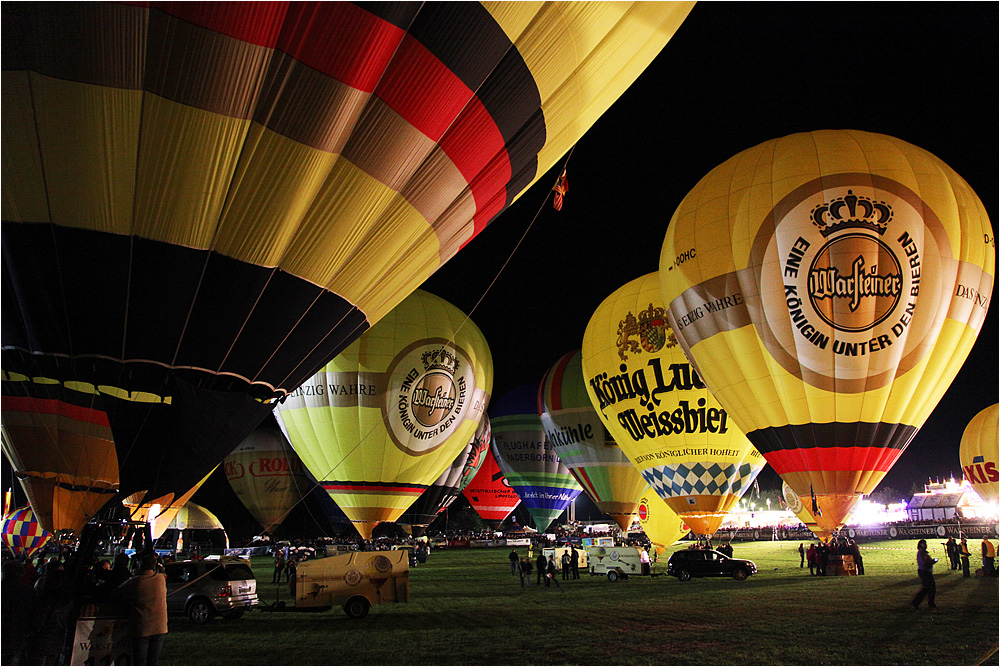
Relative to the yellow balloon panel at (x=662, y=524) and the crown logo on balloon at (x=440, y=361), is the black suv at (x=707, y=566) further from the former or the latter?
the crown logo on balloon at (x=440, y=361)

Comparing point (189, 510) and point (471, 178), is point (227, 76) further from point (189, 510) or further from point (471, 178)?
point (189, 510)

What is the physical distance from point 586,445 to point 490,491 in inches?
645

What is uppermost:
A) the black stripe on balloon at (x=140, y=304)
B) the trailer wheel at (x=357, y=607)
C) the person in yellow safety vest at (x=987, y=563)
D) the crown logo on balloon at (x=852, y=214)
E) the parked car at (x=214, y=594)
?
the crown logo on balloon at (x=852, y=214)

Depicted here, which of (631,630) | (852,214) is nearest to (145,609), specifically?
(631,630)

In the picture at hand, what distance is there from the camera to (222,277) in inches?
209

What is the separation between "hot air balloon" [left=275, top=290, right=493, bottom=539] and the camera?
1409cm

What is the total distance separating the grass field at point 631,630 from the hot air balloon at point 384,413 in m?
2.51

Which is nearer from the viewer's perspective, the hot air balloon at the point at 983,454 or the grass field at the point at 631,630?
the grass field at the point at 631,630

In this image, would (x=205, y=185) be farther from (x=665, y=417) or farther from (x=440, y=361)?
(x=665, y=417)

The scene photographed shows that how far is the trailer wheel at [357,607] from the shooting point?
9477 millimetres

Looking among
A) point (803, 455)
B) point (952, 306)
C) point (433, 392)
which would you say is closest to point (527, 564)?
point (433, 392)

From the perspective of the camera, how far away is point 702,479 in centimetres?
1545

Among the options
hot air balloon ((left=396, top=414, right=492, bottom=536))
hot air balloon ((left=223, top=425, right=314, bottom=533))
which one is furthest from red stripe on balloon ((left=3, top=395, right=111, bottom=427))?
hot air balloon ((left=223, top=425, right=314, bottom=533))

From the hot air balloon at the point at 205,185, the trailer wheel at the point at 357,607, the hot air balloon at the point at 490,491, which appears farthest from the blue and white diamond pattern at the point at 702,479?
the hot air balloon at the point at 490,491
